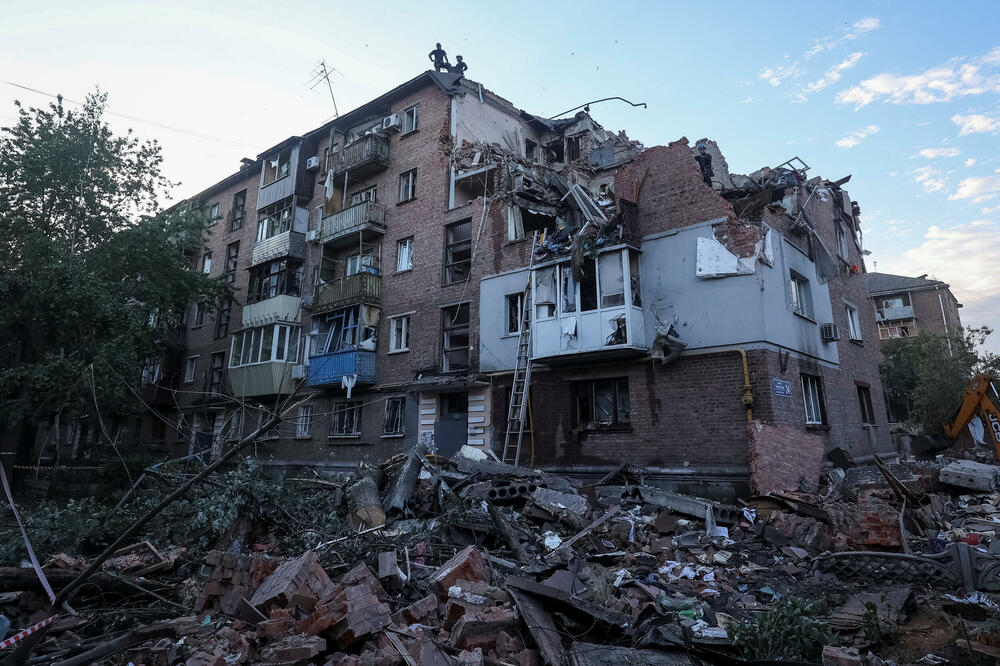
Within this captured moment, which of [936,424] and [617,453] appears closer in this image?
[617,453]

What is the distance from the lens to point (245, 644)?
493 centimetres

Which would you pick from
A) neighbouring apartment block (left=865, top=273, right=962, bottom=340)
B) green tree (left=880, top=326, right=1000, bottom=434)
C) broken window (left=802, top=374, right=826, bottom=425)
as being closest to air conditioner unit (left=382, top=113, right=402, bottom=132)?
broken window (left=802, top=374, right=826, bottom=425)

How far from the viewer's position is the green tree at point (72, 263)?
1725 centimetres

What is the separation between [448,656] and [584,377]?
10463 mm

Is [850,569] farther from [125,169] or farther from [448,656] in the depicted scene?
[125,169]

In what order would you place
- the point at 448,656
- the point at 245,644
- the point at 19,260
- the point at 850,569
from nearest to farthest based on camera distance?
the point at 448,656, the point at 245,644, the point at 850,569, the point at 19,260

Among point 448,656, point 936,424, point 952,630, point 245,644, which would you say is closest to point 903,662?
point 952,630

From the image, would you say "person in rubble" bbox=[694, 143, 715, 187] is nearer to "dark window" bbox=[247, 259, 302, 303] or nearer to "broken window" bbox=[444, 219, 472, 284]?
"broken window" bbox=[444, 219, 472, 284]

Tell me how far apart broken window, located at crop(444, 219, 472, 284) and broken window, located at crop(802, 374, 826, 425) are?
1045cm

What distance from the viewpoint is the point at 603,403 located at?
14492 millimetres

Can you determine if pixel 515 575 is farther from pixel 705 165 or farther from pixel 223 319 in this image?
pixel 223 319

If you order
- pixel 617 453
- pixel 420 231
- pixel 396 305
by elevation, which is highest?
pixel 420 231

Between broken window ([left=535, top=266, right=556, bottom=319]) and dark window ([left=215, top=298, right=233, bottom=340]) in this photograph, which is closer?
broken window ([left=535, top=266, right=556, bottom=319])

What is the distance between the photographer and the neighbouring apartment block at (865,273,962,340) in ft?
144
